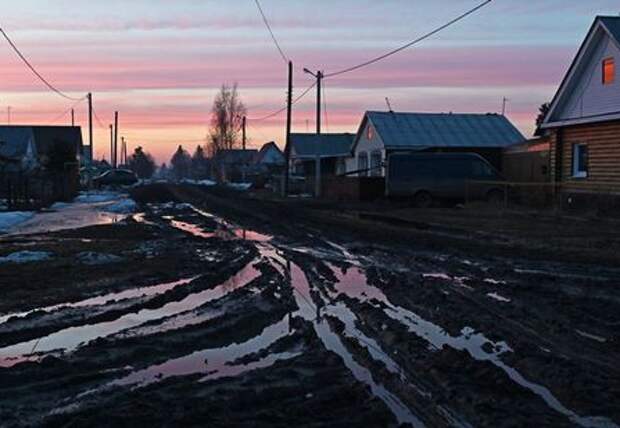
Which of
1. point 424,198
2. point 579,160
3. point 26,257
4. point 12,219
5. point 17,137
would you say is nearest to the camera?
point 26,257

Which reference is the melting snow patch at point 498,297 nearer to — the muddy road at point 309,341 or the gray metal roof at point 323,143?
the muddy road at point 309,341

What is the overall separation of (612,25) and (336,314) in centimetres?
2224

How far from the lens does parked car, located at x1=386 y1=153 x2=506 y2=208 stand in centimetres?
3469

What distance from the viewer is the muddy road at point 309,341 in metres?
5.96

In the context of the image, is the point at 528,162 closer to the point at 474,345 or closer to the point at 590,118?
the point at 590,118

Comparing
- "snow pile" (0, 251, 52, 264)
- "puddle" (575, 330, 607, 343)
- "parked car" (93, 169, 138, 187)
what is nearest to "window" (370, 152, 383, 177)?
"snow pile" (0, 251, 52, 264)

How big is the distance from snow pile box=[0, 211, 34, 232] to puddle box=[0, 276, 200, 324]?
40.0ft

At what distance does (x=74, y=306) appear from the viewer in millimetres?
10398

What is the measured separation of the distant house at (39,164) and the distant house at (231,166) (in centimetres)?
1738

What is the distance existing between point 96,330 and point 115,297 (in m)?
2.18

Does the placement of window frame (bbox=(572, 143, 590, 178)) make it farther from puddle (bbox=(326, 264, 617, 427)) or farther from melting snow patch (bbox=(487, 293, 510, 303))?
puddle (bbox=(326, 264, 617, 427))

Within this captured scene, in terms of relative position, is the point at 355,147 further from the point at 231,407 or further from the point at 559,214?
the point at 231,407

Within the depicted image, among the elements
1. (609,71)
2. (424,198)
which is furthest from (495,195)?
(609,71)

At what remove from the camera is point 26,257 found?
593 inches
